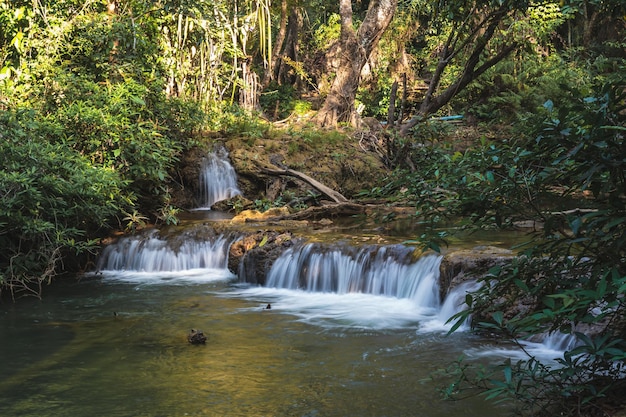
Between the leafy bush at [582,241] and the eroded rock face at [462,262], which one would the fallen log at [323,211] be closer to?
the eroded rock face at [462,262]

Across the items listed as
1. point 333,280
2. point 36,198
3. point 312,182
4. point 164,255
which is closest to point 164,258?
point 164,255

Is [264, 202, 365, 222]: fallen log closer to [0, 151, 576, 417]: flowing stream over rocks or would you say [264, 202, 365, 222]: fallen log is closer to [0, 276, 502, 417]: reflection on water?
[0, 151, 576, 417]: flowing stream over rocks

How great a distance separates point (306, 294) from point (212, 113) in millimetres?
7259

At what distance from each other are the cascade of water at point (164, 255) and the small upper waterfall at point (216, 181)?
14.0 ft

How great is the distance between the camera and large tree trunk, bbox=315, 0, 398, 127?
1900 centimetres

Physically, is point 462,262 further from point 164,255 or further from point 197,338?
point 164,255

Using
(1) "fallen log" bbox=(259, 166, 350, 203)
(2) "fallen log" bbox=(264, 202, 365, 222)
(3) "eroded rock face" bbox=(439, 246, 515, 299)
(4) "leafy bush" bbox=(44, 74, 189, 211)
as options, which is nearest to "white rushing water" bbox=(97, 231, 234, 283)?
(4) "leafy bush" bbox=(44, 74, 189, 211)

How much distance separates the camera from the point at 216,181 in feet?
55.7

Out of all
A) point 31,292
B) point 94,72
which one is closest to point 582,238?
point 31,292

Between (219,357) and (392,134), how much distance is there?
36.2 feet

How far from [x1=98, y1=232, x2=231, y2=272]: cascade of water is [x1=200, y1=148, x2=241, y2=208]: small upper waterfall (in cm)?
427

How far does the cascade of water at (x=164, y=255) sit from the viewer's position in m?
12.4

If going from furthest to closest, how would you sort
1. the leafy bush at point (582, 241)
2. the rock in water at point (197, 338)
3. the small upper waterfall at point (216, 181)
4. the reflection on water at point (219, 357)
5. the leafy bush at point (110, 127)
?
the small upper waterfall at point (216, 181) → the leafy bush at point (110, 127) → the rock in water at point (197, 338) → the reflection on water at point (219, 357) → the leafy bush at point (582, 241)

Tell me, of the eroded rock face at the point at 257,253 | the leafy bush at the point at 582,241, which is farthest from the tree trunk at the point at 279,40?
the leafy bush at the point at 582,241
